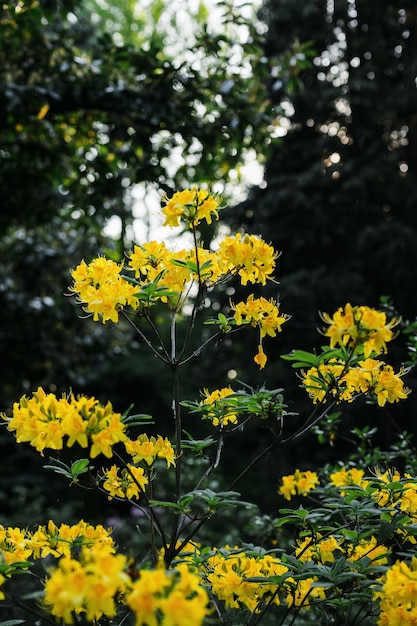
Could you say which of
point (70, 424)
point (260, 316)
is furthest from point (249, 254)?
point (70, 424)

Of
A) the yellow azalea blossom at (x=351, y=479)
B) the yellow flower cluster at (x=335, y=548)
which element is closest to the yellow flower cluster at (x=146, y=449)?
the yellow flower cluster at (x=335, y=548)

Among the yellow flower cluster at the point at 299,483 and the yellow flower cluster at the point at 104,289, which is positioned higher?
the yellow flower cluster at the point at 104,289

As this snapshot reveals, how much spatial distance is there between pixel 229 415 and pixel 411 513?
0.45 meters

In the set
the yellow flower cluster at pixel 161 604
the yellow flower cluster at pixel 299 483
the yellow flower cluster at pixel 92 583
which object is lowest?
the yellow flower cluster at pixel 161 604

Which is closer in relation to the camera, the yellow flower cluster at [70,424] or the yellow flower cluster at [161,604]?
the yellow flower cluster at [161,604]

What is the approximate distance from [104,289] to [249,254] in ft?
1.04

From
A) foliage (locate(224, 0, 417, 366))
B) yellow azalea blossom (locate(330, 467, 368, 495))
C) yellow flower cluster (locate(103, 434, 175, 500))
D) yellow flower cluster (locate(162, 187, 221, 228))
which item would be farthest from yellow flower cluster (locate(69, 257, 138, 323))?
foliage (locate(224, 0, 417, 366))

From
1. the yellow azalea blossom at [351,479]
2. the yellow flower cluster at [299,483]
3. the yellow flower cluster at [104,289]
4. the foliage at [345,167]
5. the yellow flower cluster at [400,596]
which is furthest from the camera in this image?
the foliage at [345,167]

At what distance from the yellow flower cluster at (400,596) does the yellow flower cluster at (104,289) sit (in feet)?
2.28

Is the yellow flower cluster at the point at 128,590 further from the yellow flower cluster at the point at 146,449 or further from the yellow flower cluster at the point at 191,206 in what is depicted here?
the yellow flower cluster at the point at 191,206

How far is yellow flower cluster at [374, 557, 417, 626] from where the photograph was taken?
102 cm

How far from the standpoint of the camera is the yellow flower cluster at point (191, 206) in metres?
1.34

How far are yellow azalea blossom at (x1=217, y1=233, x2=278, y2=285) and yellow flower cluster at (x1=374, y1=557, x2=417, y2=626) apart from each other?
0.61 m

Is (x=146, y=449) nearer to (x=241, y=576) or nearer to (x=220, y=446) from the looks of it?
(x=220, y=446)
